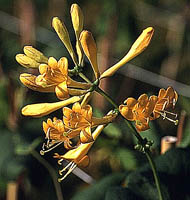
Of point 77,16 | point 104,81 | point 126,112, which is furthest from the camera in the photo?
point 104,81

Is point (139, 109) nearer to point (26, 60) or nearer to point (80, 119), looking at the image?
point (80, 119)

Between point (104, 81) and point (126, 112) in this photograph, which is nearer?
point (126, 112)

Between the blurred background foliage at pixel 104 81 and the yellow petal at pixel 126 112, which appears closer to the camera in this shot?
the yellow petal at pixel 126 112

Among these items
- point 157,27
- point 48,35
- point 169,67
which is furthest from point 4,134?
point 157,27

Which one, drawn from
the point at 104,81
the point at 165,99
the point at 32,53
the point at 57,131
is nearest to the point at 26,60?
the point at 32,53

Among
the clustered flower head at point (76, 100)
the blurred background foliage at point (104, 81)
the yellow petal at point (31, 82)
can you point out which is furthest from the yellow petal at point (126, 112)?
the blurred background foliage at point (104, 81)

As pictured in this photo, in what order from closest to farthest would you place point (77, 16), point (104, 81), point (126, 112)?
1. point (126, 112)
2. point (77, 16)
3. point (104, 81)

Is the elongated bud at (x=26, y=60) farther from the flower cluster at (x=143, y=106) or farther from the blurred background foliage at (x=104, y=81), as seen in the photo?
the blurred background foliage at (x=104, y=81)

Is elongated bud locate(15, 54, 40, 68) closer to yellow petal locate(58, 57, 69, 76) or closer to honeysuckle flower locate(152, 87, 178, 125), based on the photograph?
yellow petal locate(58, 57, 69, 76)
